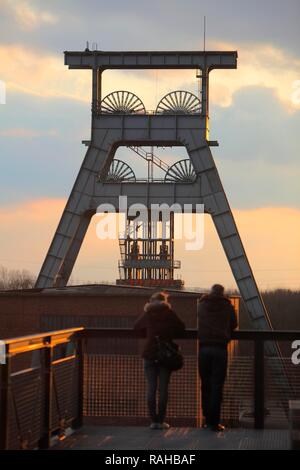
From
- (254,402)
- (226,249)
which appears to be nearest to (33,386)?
(254,402)

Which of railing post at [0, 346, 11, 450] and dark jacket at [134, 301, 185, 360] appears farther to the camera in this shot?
dark jacket at [134, 301, 185, 360]

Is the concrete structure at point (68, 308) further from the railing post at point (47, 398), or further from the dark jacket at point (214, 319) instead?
the railing post at point (47, 398)

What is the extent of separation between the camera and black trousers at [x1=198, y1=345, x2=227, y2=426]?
1360 cm

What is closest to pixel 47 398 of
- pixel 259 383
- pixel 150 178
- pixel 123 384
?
pixel 123 384

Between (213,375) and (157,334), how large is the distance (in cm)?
94

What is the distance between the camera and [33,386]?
11.9 metres

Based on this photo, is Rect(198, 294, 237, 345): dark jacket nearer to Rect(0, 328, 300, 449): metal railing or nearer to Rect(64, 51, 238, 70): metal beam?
Rect(0, 328, 300, 449): metal railing

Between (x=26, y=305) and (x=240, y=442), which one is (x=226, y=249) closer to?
(x=26, y=305)

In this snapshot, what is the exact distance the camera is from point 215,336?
13.5 meters

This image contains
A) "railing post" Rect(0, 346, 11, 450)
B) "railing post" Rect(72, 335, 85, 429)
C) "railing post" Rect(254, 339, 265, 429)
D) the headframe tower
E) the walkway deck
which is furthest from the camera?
the headframe tower

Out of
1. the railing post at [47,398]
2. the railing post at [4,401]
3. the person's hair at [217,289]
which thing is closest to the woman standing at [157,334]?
the person's hair at [217,289]

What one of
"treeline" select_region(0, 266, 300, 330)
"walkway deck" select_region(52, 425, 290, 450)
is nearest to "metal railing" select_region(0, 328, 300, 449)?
"walkway deck" select_region(52, 425, 290, 450)

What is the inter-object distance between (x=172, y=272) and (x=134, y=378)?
37.3m
